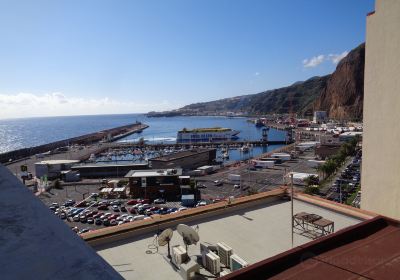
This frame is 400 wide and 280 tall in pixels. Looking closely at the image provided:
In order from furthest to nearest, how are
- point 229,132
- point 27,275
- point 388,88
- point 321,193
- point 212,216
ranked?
point 229,132 < point 321,193 < point 212,216 < point 388,88 < point 27,275

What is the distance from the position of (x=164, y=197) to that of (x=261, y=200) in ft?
43.3

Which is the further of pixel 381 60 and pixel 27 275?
pixel 381 60

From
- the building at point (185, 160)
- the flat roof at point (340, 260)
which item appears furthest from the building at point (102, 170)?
the flat roof at point (340, 260)

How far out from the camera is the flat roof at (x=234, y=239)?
3.81 meters

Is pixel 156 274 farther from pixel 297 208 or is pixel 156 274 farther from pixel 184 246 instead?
pixel 297 208

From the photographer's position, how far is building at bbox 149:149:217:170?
26.4 metres

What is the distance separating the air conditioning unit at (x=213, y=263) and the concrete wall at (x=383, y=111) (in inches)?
100

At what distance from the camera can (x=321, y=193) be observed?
17.7 metres

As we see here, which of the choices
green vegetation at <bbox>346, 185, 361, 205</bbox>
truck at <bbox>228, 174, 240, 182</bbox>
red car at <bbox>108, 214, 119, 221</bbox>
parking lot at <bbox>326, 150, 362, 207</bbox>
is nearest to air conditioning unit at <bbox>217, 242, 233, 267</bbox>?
red car at <bbox>108, 214, 119, 221</bbox>

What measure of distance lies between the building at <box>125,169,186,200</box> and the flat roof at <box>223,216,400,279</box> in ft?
53.2

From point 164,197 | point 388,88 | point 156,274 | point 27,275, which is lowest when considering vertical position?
point 164,197

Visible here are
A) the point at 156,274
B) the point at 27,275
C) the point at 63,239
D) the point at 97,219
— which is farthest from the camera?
the point at 97,219

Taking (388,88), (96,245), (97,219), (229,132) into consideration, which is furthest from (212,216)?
(229,132)

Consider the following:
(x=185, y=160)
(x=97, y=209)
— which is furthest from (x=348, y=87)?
(x=97, y=209)
